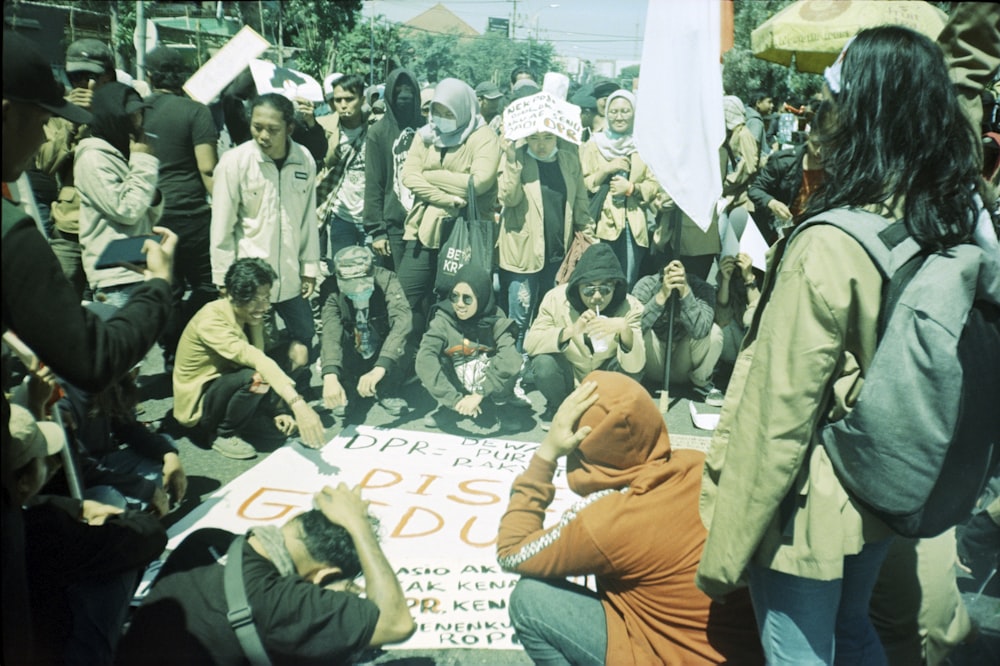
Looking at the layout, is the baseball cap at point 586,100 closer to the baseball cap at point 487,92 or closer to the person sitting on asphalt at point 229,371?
the baseball cap at point 487,92

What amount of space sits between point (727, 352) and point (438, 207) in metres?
1.93

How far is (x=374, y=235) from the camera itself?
4902 millimetres

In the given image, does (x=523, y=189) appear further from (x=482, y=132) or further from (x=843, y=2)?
(x=843, y=2)

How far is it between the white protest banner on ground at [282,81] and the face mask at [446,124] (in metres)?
0.74

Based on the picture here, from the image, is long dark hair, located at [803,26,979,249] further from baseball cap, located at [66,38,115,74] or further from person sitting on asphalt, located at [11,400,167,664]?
baseball cap, located at [66,38,115,74]

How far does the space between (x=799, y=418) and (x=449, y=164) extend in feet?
10.0

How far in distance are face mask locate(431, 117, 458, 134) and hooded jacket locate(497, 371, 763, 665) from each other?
2.47 meters

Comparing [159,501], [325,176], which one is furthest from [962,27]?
[325,176]

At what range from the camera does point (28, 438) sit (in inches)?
70.0

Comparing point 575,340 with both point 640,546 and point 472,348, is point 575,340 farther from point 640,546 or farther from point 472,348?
point 640,546

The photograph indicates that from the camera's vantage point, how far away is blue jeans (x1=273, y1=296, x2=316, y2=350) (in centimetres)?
371

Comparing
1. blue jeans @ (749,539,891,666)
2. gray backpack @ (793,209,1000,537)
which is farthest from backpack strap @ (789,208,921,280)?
blue jeans @ (749,539,891,666)

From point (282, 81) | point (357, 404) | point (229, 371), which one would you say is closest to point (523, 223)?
point (357, 404)

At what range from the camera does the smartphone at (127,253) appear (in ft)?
6.18
